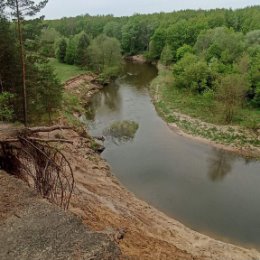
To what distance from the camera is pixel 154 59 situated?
83875mm

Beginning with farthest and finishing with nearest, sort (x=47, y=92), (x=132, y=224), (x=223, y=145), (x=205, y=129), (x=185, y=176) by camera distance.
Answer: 1. (x=205, y=129)
2. (x=223, y=145)
3. (x=47, y=92)
4. (x=185, y=176)
5. (x=132, y=224)

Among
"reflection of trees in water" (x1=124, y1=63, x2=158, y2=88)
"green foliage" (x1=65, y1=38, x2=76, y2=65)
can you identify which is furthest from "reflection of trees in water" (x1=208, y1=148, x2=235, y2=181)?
"green foliage" (x1=65, y1=38, x2=76, y2=65)

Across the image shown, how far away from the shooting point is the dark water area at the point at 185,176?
25109 millimetres

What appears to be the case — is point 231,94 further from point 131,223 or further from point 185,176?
point 131,223

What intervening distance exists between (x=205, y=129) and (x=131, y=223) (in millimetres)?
22528

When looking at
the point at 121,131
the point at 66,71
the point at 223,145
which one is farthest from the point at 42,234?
the point at 66,71

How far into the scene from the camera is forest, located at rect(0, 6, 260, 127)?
28234 mm

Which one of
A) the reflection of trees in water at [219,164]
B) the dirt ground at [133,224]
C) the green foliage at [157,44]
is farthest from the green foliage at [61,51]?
the dirt ground at [133,224]

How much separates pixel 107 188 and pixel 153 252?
10648 millimetres

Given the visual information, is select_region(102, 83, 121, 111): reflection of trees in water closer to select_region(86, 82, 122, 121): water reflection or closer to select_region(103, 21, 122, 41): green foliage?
select_region(86, 82, 122, 121): water reflection

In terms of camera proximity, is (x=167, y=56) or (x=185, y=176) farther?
(x=167, y=56)

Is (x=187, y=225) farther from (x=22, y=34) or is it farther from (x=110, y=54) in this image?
(x=110, y=54)

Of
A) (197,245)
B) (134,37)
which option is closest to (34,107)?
(197,245)

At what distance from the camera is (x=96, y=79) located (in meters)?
63.5
